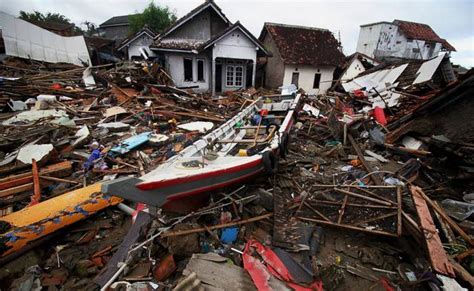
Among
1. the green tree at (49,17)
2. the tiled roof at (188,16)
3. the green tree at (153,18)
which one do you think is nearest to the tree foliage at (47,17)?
the green tree at (49,17)

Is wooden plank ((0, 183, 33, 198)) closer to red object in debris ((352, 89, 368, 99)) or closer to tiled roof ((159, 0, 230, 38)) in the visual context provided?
tiled roof ((159, 0, 230, 38))

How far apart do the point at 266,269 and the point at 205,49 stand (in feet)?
47.3

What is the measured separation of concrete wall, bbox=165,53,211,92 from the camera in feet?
49.5

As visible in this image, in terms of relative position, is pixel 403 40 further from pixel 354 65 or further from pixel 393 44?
pixel 354 65

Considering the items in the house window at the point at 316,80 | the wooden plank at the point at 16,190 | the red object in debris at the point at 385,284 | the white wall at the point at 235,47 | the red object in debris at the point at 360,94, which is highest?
the white wall at the point at 235,47

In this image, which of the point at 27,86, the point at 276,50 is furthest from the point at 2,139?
the point at 276,50

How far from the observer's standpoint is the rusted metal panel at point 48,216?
2879 mm

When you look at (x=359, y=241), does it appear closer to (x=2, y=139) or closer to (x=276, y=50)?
(x=2, y=139)

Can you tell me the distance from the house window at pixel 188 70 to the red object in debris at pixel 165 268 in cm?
1447

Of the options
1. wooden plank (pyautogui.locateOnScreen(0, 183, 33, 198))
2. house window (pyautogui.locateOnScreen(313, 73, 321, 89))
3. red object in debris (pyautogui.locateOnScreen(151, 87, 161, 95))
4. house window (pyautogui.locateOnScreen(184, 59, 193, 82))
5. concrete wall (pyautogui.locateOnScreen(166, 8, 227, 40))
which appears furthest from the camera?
house window (pyautogui.locateOnScreen(313, 73, 321, 89))

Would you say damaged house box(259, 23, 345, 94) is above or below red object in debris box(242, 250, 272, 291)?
above

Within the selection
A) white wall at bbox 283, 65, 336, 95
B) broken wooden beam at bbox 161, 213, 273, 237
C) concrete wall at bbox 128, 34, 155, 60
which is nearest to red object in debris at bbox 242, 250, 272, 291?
broken wooden beam at bbox 161, 213, 273, 237

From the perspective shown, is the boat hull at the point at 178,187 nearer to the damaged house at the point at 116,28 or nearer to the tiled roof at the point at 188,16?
the tiled roof at the point at 188,16

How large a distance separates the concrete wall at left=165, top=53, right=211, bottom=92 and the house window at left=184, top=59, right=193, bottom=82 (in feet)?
0.87
